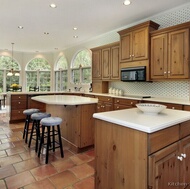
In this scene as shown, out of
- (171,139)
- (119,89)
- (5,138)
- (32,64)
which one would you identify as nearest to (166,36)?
(119,89)

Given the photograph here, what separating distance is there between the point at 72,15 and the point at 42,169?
3.46 metres

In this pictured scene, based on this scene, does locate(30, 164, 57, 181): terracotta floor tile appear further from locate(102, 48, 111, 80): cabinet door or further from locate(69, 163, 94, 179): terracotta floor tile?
locate(102, 48, 111, 80): cabinet door

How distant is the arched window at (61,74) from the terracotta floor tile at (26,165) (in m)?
5.92

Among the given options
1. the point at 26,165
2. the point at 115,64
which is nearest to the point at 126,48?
the point at 115,64

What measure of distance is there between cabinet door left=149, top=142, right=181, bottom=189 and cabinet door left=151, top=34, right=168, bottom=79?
2.26 metres

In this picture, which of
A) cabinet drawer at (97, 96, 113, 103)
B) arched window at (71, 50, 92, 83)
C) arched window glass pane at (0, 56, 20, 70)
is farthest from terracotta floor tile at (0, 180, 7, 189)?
arched window glass pane at (0, 56, 20, 70)

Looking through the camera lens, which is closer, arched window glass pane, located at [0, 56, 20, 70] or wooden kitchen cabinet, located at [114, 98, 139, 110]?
wooden kitchen cabinet, located at [114, 98, 139, 110]

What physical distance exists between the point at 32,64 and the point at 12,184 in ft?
27.2

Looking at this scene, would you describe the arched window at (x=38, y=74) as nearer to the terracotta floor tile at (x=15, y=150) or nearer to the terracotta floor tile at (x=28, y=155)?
the terracotta floor tile at (x=15, y=150)

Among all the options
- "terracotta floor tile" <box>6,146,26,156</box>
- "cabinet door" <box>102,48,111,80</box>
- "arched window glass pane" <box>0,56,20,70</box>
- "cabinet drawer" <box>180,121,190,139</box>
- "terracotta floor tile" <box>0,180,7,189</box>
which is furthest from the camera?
"arched window glass pane" <box>0,56,20,70</box>

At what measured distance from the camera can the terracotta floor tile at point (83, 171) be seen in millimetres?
2262

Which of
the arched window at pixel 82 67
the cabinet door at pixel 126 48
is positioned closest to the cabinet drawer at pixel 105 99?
the cabinet door at pixel 126 48

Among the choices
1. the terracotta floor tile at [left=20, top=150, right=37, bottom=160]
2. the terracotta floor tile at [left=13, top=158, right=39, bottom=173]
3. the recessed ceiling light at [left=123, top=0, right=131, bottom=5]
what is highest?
the recessed ceiling light at [left=123, top=0, right=131, bottom=5]

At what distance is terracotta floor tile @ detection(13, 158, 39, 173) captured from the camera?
7.86 feet
